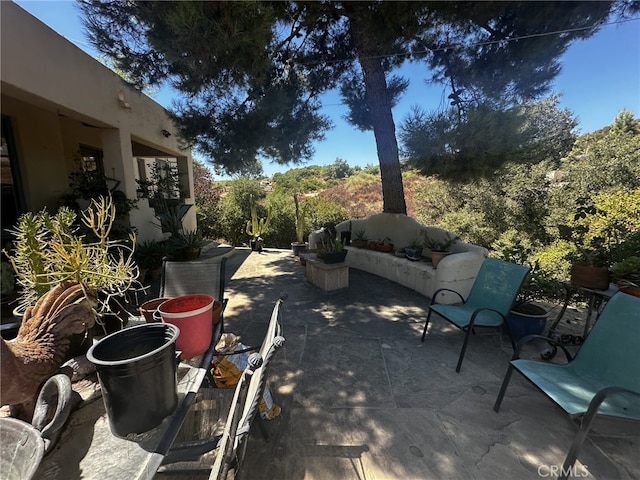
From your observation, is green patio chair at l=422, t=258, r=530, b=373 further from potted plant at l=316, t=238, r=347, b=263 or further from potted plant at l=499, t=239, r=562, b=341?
potted plant at l=316, t=238, r=347, b=263

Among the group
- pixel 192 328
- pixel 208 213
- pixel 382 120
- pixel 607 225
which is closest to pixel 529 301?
pixel 607 225

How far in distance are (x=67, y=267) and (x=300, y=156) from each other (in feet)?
17.2

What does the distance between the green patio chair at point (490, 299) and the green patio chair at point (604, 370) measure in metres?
0.49

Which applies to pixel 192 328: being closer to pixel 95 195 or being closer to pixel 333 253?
pixel 333 253

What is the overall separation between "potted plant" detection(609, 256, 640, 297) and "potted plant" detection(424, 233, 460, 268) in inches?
68.4

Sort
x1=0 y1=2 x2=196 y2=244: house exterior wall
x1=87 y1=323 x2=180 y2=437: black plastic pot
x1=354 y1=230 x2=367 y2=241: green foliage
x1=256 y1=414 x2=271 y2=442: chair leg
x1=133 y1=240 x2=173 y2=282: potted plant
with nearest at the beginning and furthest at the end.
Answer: x1=87 y1=323 x2=180 y2=437: black plastic pot
x1=256 y1=414 x2=271 y2=442: chair leg
x1=0 y1=2 x2=196 y2=244: house exterior wall
x1=133 y1=240 x2=173 y2=282: potted plant
x1=354 y1=230 x2=367 y2=241: green foliage

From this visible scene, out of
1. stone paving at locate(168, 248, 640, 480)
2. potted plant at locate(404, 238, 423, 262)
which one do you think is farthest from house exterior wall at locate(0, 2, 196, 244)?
potted plant at locate(404, 238, 423, 262)

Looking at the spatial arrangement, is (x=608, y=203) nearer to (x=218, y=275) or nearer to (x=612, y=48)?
(x=612, y=48)

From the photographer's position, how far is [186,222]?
26.8ft

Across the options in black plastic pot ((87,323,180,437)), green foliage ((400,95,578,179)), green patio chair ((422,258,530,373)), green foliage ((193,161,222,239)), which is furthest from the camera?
green foliage ((193,161,222,239))

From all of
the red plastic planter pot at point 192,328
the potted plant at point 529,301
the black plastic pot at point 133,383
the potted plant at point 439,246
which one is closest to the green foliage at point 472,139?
the potted plant at point 439,246

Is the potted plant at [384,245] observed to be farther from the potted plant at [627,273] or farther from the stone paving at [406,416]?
the potted plant at [627,273]

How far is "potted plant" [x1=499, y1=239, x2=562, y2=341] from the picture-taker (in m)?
2.71

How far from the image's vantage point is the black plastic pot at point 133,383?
901mm
